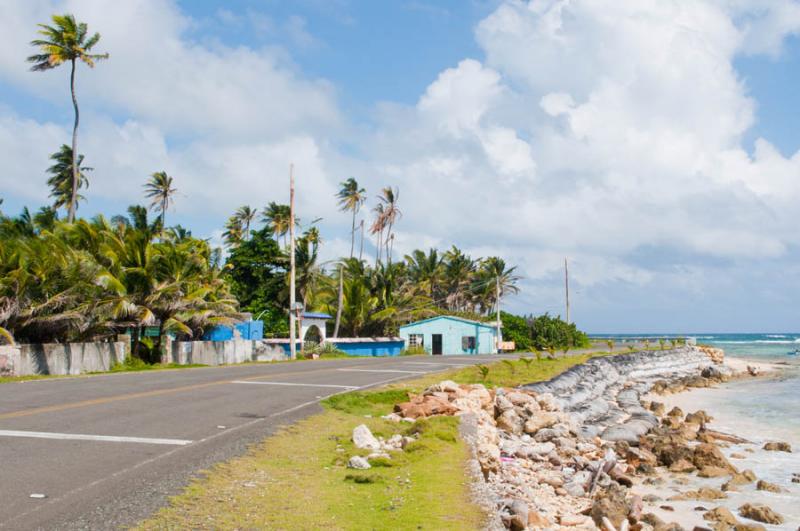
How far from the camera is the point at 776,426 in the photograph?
2403cm

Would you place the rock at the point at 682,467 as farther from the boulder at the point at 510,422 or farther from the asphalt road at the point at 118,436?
the asphalt road at the point at 118,436

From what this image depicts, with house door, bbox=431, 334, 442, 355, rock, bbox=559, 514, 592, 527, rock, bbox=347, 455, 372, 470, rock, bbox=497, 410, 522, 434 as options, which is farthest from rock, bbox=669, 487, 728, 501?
Answer: house door, bbox=431, 334, 442, 355

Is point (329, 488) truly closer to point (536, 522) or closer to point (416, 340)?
point (536, 522)

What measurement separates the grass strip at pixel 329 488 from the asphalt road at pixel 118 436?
1.27 ft

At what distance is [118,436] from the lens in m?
10.2

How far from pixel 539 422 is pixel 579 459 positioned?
234cm

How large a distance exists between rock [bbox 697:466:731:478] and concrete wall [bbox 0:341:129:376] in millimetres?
20000

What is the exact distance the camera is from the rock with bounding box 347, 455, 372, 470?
29.5 feet

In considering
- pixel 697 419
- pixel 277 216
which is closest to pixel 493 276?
pixel 277 216

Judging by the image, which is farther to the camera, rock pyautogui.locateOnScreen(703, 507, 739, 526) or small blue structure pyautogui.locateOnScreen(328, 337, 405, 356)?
small blue structure pyautogui.locateOnScreen(328, 337, 405, 356)

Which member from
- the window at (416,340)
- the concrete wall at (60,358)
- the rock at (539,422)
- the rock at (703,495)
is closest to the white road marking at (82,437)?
the rock at (703,495)

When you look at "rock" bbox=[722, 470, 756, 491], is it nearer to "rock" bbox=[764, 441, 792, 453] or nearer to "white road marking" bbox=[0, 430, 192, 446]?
"rock" bbox=[764, 441, 792, 453]

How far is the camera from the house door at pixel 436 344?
58188mm

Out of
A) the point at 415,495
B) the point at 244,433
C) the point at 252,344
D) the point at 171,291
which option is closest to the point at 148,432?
the point at 244,433
